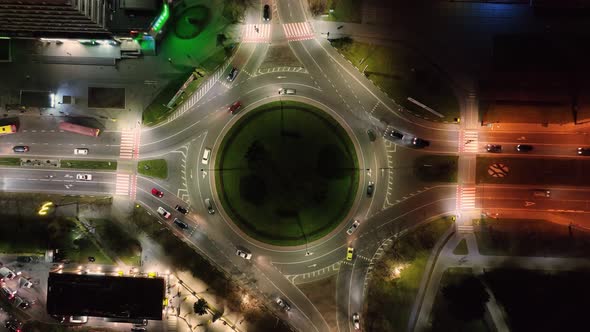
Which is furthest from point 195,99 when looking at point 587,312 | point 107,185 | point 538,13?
point 587,312

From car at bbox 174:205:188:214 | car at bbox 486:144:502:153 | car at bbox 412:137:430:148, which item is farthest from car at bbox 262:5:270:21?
car at bbox 486:144:502:153

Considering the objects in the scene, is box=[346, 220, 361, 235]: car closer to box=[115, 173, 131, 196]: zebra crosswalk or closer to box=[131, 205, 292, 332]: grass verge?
box=[131, 205, 292, 332]: grass verge

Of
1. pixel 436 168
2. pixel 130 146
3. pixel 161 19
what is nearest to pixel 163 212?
pixel 130 146

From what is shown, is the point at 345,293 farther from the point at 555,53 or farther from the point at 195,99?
the point at 555,53

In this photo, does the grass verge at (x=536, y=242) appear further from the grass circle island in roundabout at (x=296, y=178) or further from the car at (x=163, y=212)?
the car at (x=163, y=212)

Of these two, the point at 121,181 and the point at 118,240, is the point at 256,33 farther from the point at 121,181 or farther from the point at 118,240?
the point at 118,240

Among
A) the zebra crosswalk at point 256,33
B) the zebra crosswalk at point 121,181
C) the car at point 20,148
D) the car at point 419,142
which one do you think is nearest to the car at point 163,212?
the zebra crosswalk at point 121,181

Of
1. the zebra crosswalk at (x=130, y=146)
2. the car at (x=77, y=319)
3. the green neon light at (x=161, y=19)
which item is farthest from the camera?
the zebra crosswalk at (x=130, y=146)
